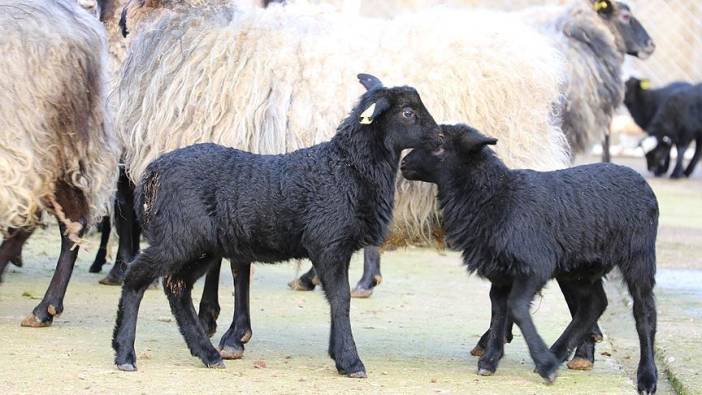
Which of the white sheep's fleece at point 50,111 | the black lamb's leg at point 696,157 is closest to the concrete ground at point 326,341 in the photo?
the white sheep's fleece at point 50,111

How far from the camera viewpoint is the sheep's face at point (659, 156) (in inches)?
683

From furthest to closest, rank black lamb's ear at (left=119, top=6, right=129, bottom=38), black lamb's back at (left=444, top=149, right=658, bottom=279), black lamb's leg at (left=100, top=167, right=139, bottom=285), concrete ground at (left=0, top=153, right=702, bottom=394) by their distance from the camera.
Result: black lamb's leg at (left=100, top=167, right=139, bottom=285) → black lamb's ear at (left=119, top=6, right=129, bottom=38) → black lamb's back at (left=444, top=149, right=658, bottom=279) → concrete ground at (left=0, top=153, right=702, bottom=394)

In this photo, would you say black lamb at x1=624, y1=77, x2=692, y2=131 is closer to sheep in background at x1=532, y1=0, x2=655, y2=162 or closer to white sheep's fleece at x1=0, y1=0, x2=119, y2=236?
sheep in background at x1=532, y1=0, x2=655, y2=162

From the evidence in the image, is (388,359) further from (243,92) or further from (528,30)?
(528,30)

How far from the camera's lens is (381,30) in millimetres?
7176

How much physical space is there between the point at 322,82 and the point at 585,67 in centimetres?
323

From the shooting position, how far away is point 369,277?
7.93 meters

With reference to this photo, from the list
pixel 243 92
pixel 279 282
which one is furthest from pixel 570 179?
pixel 279 282

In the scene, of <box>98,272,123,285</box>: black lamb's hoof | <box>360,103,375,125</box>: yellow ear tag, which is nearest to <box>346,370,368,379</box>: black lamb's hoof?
<box>360,103,375,125</box>: yellow ear tag

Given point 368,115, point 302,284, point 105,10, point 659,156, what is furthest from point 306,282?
point 659,156

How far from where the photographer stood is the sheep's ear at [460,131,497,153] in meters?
5.52

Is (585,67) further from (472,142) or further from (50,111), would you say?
(50,111)

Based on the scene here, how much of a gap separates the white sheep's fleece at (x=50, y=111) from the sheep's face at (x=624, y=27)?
5.17 m

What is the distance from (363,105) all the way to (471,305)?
235 centimetres
